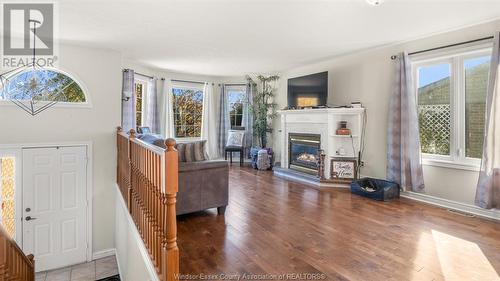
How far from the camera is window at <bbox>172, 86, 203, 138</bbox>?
7188mm

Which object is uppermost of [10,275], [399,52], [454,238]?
[399,52]

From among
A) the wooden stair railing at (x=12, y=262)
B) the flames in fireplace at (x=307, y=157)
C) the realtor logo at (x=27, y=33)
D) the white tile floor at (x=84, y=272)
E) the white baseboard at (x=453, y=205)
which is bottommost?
the white tile floor at (x=84, y=272)

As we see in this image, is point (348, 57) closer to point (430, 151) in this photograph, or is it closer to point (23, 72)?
point (430, 151)

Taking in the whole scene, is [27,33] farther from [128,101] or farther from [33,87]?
[128,101]

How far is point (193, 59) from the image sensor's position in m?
5.41

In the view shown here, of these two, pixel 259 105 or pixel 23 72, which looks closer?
pixel 23 72

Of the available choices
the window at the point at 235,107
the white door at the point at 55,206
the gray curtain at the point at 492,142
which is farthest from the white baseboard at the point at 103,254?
the gray curtain at the point at 492,142

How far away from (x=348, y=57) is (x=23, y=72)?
5406 mm

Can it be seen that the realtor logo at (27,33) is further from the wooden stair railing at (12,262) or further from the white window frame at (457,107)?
the white window frame at (457,107)

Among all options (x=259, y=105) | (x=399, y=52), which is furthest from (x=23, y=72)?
(x=399, y=52)

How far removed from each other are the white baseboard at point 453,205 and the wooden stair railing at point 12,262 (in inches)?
204

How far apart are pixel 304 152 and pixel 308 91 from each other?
131 cm

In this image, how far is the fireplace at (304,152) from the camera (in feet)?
18.0

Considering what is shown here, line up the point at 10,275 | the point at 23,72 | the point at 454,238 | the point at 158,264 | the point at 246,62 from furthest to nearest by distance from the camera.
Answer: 1. the point at 246,62
2. the point at 23,72
3. the point at 454,238
4. the point at 10,275
5. the point at 158,264
